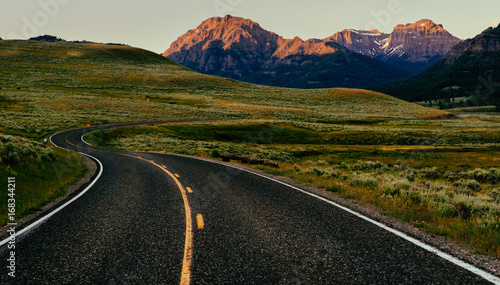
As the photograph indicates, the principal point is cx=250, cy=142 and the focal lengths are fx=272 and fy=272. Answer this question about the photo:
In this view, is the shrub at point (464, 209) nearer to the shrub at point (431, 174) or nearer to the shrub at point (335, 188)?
the shrub at point (335, 188)

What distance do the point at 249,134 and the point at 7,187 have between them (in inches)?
1648

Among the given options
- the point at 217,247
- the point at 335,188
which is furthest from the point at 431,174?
the point at 217,247

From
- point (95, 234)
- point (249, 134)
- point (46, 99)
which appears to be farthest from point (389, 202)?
point (46, 99)

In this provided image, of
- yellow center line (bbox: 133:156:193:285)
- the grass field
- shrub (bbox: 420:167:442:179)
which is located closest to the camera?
yellow center line (bbox: 133:156:193:285)

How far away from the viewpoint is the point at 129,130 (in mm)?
47094

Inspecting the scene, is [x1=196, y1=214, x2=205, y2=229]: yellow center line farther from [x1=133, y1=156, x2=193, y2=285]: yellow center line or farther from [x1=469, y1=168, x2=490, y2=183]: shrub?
[x1=469, y1=168, x2=490, y2=183]: shrub

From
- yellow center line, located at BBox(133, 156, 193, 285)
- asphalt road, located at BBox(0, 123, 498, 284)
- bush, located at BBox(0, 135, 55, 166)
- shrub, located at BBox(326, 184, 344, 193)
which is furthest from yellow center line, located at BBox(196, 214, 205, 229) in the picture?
bush, located at BBox(0, 135, 55, 166)

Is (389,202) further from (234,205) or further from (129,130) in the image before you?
(129,130)

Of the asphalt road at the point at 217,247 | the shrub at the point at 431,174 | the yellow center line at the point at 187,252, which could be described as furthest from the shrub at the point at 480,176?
the yellow center line at the point at 187,252

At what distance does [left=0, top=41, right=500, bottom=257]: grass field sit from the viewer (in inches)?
396

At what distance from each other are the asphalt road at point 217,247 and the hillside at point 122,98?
43.4 meters

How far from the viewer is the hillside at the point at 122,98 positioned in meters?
61.0

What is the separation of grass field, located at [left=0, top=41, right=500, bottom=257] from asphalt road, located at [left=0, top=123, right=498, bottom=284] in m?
1.99

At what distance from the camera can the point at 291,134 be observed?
5291cm
